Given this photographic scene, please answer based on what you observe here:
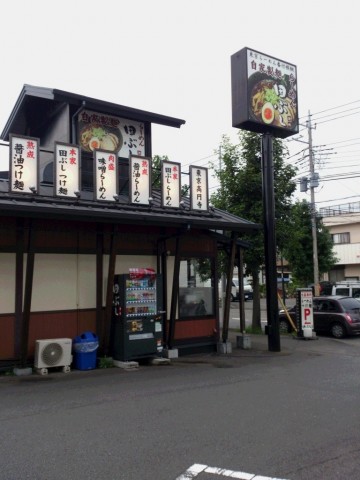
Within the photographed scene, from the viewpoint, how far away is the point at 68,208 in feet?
31.8

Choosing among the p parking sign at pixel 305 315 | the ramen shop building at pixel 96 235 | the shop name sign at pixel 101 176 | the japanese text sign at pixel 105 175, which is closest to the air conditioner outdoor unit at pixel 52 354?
the ramen shop building at pixel 96 235

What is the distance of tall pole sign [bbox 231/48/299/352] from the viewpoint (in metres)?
13.8

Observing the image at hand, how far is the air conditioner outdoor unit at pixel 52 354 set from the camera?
997 centimetres

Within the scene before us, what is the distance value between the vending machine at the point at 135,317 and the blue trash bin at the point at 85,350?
0.64m

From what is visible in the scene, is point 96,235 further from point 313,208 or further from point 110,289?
point 313,208

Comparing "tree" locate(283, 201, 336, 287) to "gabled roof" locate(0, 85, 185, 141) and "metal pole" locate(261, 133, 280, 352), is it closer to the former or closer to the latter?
"metal pole" locate(261, 133, 280, 352)

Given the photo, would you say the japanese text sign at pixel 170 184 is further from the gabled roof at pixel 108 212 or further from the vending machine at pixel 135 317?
the vending machine at pixel 135 317

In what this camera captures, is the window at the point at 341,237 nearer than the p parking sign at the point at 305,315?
No

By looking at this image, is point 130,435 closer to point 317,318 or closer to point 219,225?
point 219,225

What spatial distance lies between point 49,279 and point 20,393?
3.08m

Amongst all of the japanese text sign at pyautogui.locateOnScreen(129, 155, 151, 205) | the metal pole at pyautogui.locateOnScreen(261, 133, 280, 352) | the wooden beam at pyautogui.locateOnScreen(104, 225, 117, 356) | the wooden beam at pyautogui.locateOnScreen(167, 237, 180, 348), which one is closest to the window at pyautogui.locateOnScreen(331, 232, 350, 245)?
the metal pole at pyautogui.locateOnScreen(261, 133, 280, 352)

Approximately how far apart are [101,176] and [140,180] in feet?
3.52

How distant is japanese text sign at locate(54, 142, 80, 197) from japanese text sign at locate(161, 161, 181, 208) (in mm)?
2199

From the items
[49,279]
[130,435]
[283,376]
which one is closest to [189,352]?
[283,376]
